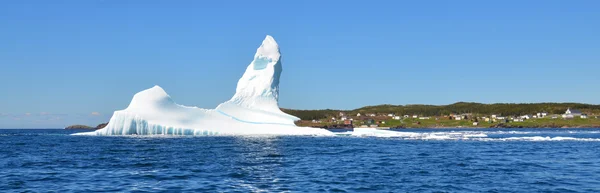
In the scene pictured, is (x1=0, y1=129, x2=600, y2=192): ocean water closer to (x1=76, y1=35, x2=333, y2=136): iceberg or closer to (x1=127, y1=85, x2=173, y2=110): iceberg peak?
(x1=127, y1=85, x2=173, y2=110): iceberg peak

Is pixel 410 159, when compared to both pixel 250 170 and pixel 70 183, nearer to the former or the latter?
pixel 250 170

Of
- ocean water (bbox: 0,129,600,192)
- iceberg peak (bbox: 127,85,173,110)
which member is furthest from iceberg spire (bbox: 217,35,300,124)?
ocean water (bbox: 0,129,600,192)

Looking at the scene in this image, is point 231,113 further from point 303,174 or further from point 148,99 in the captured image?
point 303,174

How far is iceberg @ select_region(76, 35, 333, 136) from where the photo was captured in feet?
212

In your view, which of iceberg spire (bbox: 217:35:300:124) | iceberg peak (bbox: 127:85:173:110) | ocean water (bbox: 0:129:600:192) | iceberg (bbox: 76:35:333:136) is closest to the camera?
ocean water (bbox: 0:129:600:192)

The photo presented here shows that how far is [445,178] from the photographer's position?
2150 cm

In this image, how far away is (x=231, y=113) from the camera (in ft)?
237

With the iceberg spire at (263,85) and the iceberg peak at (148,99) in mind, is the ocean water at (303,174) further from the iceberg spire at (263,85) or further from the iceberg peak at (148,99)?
the iceberg spire at (263,85)

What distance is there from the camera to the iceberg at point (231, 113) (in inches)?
2542

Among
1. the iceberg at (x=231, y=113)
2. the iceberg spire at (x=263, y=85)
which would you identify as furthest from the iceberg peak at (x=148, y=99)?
the iceberg spire at (x=263, y=85)

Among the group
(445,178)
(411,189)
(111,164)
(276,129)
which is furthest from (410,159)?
(276,129)

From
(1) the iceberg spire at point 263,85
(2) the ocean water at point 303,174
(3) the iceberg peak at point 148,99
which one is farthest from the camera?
(1) the iceberg spire at point 263,85

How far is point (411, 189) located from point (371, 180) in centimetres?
262

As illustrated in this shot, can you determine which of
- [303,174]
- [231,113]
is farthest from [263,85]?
[303,174]
